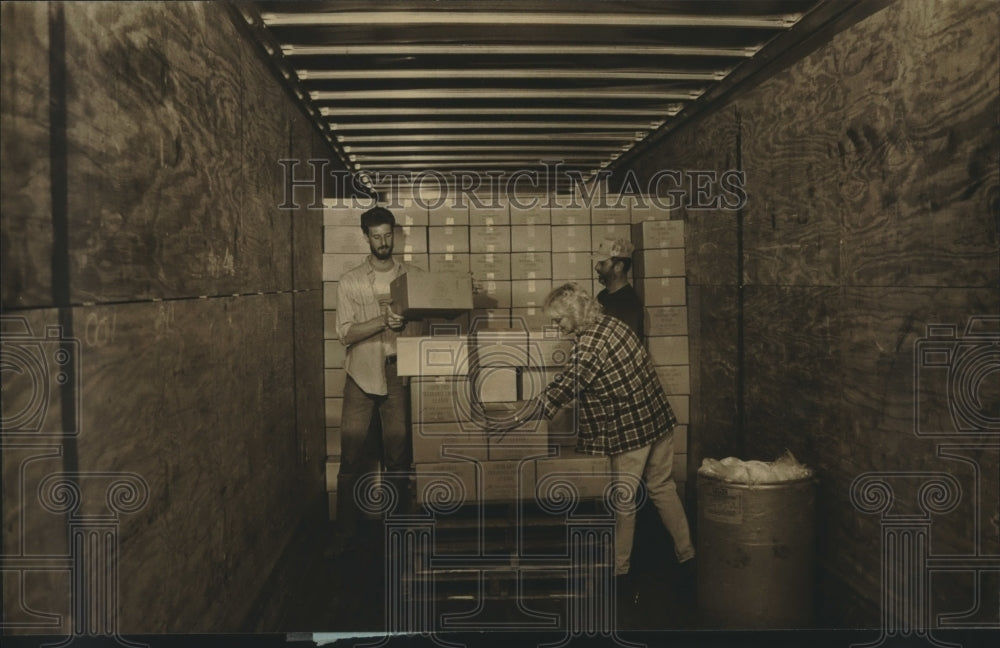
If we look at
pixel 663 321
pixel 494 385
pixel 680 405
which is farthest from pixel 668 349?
pixel 494 385

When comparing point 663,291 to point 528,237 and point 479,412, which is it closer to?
point 528,237

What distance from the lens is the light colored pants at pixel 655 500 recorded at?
4012 mm

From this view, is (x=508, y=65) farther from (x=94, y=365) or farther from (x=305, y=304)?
(x=94, y=365)

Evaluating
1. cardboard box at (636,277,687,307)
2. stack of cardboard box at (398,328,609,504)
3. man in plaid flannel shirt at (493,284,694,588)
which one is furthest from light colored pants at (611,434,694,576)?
cardboard box at (636,277,687,307)

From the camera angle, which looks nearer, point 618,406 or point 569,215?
point 618,406

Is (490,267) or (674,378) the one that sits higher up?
(490,267)

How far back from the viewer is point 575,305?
3.98 m

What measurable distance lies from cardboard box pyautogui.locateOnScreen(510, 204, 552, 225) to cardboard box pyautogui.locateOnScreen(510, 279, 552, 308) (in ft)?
1.17

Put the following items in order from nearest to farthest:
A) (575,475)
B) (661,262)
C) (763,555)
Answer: (763,555), (575,475), (661,262)

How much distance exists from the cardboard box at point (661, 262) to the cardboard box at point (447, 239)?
110 cm

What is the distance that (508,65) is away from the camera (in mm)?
4160

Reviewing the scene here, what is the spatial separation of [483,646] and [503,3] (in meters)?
3.01

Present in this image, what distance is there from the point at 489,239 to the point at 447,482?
147cm

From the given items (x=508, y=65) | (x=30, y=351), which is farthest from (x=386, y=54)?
(x=30, y=351)
